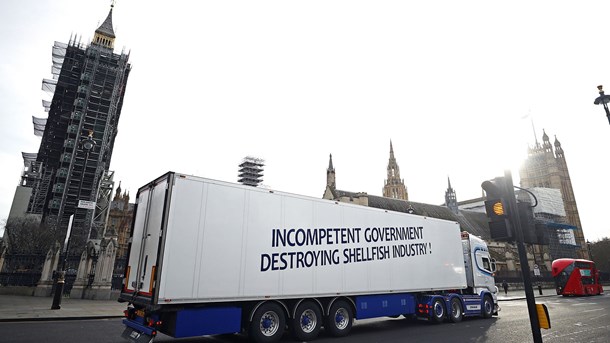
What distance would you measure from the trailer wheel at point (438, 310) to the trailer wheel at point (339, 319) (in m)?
3.95

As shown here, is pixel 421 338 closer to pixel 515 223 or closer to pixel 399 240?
pixel 399 240

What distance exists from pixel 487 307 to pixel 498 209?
11778 millimetres

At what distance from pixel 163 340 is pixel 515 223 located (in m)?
9.72

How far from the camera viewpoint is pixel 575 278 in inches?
1209

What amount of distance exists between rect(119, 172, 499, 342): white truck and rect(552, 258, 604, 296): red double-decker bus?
2633 cm

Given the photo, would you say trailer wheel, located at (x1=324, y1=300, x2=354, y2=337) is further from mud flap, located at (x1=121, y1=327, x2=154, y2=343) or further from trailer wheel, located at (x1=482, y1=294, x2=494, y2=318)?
trailer wheel, located at (x1=482, y1=294, x2=494, y2=318)

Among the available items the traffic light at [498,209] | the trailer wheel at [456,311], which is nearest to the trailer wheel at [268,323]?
the traffic light at [498,209]

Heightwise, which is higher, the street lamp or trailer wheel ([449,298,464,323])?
the street lamp

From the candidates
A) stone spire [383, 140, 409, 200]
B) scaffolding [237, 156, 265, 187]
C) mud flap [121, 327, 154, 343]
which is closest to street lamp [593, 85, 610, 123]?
mud flap [121, 327, 154, 343]

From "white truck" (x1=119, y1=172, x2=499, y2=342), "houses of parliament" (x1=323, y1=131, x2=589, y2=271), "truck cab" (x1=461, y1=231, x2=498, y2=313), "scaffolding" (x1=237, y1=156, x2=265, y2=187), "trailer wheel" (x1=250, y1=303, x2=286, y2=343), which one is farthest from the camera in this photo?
"scaffolding" (x1=237, y1=156, x2=265, y2=187)

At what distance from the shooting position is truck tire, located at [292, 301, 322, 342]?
9.42 m

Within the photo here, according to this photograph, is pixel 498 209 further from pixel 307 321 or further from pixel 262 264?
pixel 307 321

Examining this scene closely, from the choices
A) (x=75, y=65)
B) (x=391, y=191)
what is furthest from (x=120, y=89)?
(x=391, y=191)

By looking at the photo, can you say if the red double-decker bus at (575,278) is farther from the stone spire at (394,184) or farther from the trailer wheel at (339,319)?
the stone spire at (394,184)
